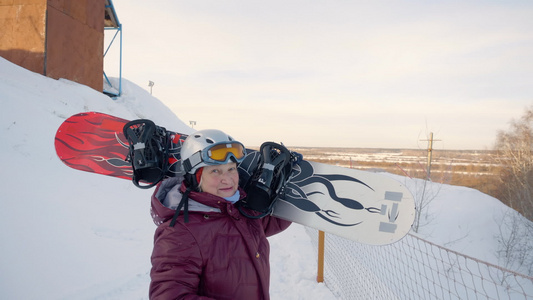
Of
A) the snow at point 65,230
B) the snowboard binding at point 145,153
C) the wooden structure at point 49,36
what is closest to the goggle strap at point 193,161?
the snowboard binding at point 145,153

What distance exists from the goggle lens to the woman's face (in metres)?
0.05

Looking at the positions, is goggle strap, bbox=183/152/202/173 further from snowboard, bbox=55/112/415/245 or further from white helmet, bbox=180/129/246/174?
snowboard, bbox=55/112/415/245

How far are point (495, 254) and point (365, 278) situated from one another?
45.8 feet

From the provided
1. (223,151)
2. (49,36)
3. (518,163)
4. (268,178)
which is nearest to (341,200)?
(268,178)

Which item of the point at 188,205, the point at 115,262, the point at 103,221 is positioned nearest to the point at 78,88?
the point at 103,221

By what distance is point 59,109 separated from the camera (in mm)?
7223

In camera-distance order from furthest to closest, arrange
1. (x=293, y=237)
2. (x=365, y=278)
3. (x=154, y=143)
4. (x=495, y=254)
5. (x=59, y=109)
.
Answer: (x=495, y=254)
(x=59, y=109)
(x=293, y=237)
(x=365, y=278)
(x=154, y=143)

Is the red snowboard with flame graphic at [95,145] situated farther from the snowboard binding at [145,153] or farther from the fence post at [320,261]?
the fence post at [320,261]

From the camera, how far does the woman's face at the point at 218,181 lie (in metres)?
1.63

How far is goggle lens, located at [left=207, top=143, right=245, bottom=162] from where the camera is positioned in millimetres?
1697

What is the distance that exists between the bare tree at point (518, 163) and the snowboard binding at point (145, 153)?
73.5 feet

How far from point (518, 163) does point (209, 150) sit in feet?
81.0

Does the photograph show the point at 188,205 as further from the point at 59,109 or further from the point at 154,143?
the point at 59,109

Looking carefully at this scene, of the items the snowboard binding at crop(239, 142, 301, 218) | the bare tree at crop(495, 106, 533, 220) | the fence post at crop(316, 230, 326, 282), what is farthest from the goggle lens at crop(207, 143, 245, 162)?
the bare tree at crop(495, 106, 533, 220)
